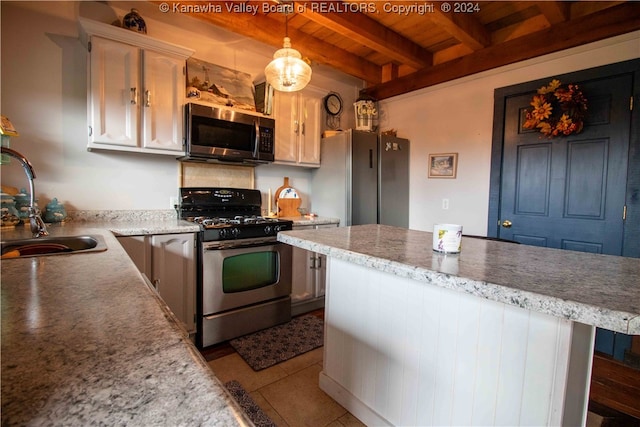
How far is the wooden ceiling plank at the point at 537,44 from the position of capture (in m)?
2.18

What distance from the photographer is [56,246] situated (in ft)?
4.91

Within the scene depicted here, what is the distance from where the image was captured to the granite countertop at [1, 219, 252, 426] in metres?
0.34

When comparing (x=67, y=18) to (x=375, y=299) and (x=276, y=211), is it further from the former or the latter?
(x=375, y=299)

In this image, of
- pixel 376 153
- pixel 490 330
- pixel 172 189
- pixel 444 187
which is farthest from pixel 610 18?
pixel 172 189

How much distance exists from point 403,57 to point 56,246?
319cm

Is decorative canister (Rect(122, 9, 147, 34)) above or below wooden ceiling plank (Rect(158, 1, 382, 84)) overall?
below

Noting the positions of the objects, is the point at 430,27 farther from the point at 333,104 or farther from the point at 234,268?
the point at 234,268

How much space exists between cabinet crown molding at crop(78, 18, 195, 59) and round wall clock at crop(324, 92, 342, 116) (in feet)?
5.61

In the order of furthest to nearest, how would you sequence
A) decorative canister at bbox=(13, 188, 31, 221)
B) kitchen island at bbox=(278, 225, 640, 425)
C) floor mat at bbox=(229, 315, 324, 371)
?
1. floor mat at bbox=(229, 315, 324, 371)
2. decorative canister at bbox=(13, 188, 31, 221)
3. kitchen island at bbox=(278, 225, 640, 425)

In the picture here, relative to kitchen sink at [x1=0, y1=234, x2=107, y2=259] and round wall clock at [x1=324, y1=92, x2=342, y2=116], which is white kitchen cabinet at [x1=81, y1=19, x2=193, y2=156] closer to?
kitchen sink at [x1=0, y1=234, x2=107, y2=259]

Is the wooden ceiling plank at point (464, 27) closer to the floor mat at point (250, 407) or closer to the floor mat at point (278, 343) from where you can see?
the floor mat at point (278, 343)

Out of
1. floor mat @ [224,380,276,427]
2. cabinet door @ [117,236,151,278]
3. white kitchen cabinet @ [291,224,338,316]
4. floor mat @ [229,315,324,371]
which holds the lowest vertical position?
floor mat @ [224,380,276,427]

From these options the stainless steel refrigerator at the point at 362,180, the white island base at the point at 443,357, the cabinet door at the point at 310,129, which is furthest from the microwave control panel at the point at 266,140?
the white island base at the point at 443,357

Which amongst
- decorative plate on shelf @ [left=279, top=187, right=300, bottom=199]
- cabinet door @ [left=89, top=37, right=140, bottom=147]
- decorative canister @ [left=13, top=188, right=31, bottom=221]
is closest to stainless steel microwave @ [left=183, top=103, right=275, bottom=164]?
cabinet door @ [left=89, top=37, right=140, bottom=147]
